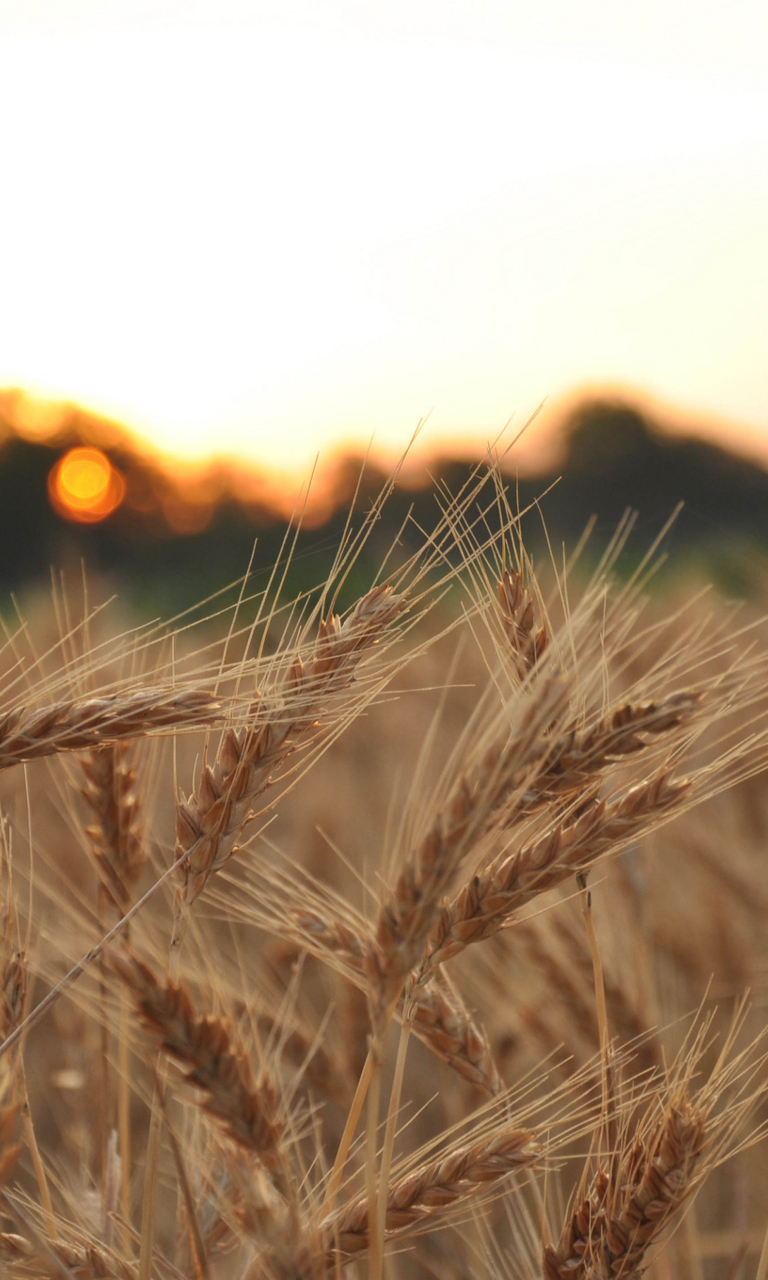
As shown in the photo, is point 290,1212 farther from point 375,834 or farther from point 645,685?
point 375,834

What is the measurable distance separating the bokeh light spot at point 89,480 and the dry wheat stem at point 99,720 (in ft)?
58.6

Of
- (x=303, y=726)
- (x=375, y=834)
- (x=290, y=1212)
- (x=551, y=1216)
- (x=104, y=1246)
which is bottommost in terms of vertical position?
(x=375, y=834)

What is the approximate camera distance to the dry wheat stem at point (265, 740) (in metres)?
1.05

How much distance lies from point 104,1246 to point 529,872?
64cm

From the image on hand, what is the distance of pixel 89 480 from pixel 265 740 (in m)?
20.7

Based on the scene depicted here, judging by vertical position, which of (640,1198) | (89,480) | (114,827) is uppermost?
(114,827)

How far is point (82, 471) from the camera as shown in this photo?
21391 millimetres

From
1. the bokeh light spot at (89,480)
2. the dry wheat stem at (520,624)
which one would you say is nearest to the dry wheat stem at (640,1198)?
the dry wheat stem at (520,624)

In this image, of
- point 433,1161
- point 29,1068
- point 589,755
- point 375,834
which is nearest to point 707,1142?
point 433,1161

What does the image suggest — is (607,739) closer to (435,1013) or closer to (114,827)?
(435,1013)

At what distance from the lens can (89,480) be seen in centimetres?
2069

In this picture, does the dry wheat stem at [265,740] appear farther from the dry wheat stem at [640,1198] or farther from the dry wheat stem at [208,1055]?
the dry wheat stem at [640,1198]

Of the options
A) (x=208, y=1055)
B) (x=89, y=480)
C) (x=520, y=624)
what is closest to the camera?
(x=208, y=1055)

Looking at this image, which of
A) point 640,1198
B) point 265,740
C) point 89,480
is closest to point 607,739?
point 265,740
